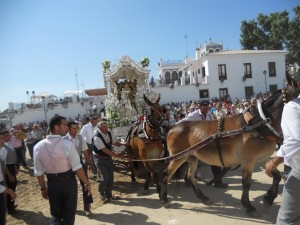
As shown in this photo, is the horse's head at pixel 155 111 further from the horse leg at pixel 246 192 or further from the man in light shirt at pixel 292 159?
the man in light shirt at pixel 292 159

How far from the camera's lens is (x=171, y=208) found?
579cm

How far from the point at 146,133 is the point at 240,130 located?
2611mm

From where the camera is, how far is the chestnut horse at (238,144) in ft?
15.1

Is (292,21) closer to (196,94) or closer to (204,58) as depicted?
(204,58)

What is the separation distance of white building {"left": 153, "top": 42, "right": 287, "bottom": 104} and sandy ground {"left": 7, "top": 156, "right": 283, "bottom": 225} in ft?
86.5

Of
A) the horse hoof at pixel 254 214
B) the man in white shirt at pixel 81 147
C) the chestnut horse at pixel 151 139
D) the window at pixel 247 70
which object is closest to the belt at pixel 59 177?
the man in white shirt at pixel 81 147

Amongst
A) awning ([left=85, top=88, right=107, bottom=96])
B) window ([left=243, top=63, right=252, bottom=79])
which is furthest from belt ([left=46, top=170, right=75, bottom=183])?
window ([left=243, top=63, right=252, bottom=79])

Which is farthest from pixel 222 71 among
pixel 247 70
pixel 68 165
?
pixel 68 165

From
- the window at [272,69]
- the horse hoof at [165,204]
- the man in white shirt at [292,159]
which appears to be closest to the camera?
the man in white shirt at [292,159]

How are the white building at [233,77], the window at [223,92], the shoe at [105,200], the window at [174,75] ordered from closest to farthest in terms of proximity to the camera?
the shoe at [105,200]
the white building at [233,77]
the window at [223,92]
the window at [174,75]

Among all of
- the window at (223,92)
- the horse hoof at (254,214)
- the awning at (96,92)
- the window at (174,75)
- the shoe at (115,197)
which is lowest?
the shoe at (115,197)

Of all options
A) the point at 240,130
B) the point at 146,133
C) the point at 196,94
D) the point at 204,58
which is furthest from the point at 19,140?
the point at 204,58

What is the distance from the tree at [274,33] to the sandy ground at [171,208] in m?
39.2

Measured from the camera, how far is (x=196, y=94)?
34.3 meters
